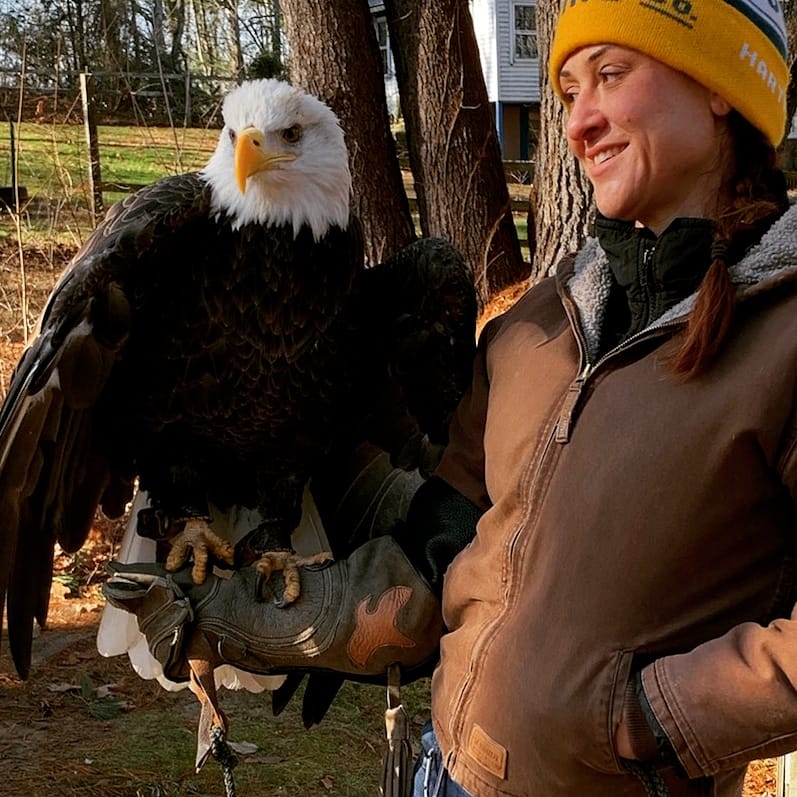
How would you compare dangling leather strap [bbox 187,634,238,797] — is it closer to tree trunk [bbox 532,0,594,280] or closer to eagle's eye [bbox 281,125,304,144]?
eagle's eye [bbox 281,125,304,144]

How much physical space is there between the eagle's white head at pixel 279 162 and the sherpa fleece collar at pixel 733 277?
1108 mm

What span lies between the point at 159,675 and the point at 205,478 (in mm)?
563

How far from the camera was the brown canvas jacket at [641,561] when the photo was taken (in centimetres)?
133

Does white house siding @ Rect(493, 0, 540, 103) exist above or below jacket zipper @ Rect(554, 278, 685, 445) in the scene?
above

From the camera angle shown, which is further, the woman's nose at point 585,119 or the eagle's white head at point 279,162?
the eagle's white head at point 279,162

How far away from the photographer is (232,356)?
262cm

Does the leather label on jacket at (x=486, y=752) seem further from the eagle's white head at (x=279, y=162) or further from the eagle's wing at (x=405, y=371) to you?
the eagle's white head at (x=279, y=162)

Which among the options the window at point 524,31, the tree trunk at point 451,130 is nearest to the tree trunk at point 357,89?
the tree trunk at point 451,130

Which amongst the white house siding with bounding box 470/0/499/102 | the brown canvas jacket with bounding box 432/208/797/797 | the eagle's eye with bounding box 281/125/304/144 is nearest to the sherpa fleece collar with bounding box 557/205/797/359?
the brown canvas jacket with bounding box 432/208/797/797

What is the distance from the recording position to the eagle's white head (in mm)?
2531

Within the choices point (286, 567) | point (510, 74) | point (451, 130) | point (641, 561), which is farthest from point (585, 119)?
point (510, 74)

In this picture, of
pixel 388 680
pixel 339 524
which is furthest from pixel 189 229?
pixel 388 680

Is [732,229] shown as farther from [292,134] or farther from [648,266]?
[292,134]

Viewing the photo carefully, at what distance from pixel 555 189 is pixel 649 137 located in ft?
10.3
